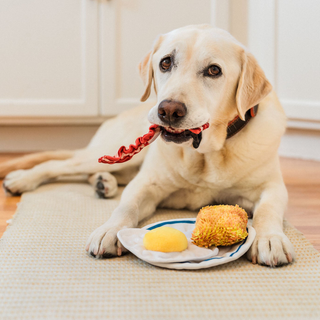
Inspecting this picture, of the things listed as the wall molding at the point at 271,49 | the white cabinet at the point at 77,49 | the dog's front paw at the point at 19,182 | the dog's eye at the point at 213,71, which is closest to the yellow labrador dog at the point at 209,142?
the dog's eye at the point at 213,71

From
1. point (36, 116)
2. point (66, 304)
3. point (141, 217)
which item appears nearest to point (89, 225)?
point (141, 217)

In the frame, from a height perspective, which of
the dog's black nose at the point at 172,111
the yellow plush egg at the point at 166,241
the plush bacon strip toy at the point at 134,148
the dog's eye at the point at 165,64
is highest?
the dog's eye at the point at 165,64

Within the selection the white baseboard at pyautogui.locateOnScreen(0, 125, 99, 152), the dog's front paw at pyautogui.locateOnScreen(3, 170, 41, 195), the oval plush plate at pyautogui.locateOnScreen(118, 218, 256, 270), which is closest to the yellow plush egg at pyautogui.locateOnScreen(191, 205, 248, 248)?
the oval plush plate at pyautogui.locateOnScreen(118, 218, 256, 270)

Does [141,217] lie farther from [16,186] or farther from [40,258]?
[16,186]

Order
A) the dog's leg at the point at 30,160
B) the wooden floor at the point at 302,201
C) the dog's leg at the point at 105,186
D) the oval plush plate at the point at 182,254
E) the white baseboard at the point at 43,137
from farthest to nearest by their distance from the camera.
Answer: the white baseboard at the point at 43,137 → the dog's leg at the point at 30,160 → the dog's leg at the point at 105,186 → the wooden floor at the point at 302,201 → the oval plush plate at the point at 182,254

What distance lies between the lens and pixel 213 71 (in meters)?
1.38

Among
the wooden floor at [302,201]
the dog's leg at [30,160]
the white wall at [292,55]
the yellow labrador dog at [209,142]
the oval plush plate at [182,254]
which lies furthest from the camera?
Result: the white wall at [292,55]

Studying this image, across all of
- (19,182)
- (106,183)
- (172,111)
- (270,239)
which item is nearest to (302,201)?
(270,239)

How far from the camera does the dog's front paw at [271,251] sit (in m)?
1.16

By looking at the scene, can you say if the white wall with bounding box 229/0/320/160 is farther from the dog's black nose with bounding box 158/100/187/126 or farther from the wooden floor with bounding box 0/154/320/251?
the dog's black nose with bounding box 158/100/187/126

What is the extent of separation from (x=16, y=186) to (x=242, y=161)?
3.65ft

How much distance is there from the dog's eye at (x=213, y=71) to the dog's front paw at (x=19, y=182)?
1117mm

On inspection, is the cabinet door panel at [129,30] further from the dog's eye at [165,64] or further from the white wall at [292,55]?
the dog's eye at [165,64]

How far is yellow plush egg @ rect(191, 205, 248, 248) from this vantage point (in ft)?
3.91
